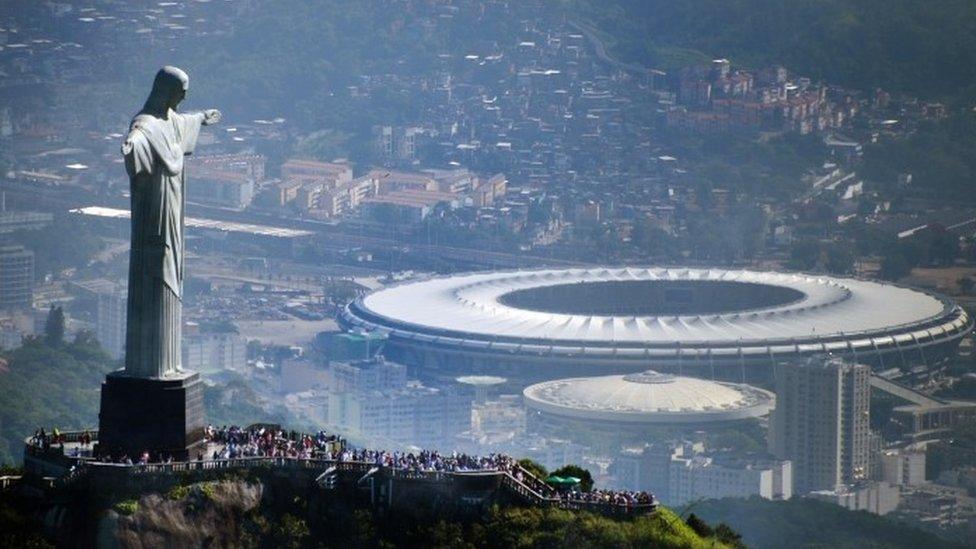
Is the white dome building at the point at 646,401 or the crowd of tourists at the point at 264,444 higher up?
the crowd of tourists at the point at 264,444

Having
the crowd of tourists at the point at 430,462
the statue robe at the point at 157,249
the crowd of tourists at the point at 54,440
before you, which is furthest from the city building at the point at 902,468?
the statue robe at the point at 157,249

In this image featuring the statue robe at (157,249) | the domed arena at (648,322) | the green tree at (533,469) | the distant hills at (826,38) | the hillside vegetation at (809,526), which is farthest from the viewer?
the distant hills at (826,38)

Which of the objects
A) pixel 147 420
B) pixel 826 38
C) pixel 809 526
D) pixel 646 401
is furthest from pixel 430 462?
pixel 826 38

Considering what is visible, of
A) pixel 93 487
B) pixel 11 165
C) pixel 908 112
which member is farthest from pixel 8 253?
pixel 93 487

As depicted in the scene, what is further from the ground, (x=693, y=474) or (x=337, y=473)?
(x=337, y=473)

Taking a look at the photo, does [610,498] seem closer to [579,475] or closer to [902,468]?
[579,475]

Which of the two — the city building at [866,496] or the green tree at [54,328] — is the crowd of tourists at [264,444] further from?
the green tree at [54,328]

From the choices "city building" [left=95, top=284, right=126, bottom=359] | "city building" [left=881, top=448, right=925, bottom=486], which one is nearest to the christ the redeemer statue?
"city building" [left=881, top=448, right=925, bottom=486]
